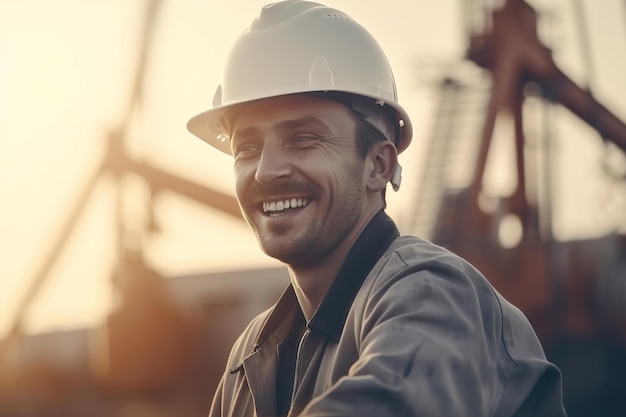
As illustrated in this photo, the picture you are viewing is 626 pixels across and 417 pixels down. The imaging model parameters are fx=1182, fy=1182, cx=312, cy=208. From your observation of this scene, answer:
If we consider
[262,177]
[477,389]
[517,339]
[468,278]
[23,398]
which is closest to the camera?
[477,389]

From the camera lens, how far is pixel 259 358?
10.3 ft

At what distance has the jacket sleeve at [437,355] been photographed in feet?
7.14

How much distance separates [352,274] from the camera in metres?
2.89

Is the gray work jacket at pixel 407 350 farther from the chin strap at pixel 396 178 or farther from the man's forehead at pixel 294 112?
the man's forehead at pixel 294 112

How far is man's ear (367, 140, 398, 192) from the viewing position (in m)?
3.10

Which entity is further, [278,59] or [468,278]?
[278,59]

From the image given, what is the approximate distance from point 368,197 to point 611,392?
14.5 metres

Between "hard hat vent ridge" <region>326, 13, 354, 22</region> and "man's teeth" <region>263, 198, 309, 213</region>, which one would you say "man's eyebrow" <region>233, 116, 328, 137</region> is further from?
"hard hat vent ridge" <region>326, 13, 354, 22</region>

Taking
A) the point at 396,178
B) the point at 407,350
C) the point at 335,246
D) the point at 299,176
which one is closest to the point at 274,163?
the point at 299,176

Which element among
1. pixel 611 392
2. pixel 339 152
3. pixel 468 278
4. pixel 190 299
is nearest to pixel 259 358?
pixel 339 152

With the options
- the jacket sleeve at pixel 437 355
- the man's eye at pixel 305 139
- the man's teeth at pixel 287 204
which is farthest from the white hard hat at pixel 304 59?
the jacket sleeve at pixel 437 355

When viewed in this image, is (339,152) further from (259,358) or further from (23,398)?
(23,398)

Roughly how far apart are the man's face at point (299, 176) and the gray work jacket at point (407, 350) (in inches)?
4.2

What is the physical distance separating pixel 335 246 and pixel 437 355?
78 centimetres
